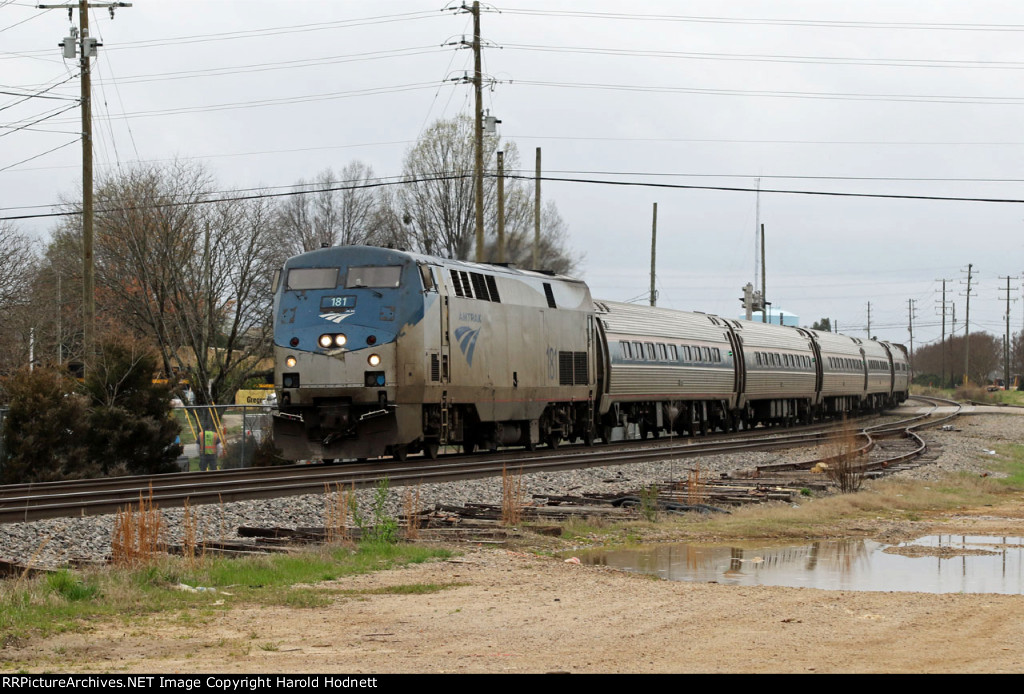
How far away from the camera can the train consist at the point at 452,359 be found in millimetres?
21578

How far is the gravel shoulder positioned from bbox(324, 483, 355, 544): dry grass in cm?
178

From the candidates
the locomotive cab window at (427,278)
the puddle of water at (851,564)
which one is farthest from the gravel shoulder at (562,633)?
the locomotive cab window at (427,278)

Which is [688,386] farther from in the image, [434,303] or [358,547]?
[358,547]

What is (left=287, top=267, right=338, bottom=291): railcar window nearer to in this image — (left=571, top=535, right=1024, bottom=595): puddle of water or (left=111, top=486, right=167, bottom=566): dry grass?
(left=571, top=535, right=1024, bottom=595): puddle of water

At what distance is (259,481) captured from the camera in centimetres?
1852

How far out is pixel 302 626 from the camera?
8305mm

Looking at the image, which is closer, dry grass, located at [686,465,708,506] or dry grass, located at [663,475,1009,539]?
dry grass, located at [663,475,1009,539]

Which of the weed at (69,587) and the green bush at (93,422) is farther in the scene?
the green bush at (93,422)

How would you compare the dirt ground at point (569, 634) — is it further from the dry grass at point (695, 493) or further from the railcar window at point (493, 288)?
the railcar window at point (493, 288)

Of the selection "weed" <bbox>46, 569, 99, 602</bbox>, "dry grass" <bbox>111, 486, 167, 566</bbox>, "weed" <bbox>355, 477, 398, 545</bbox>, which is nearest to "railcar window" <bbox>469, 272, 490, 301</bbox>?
"weed" <bbox>355, 477, 398, 545</bbox>

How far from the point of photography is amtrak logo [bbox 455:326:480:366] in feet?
76.3

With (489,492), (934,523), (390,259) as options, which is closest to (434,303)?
(390,259)

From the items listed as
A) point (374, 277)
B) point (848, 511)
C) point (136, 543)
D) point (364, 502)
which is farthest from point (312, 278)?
point (136, 543)

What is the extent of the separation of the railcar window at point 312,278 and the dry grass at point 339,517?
7.00m
